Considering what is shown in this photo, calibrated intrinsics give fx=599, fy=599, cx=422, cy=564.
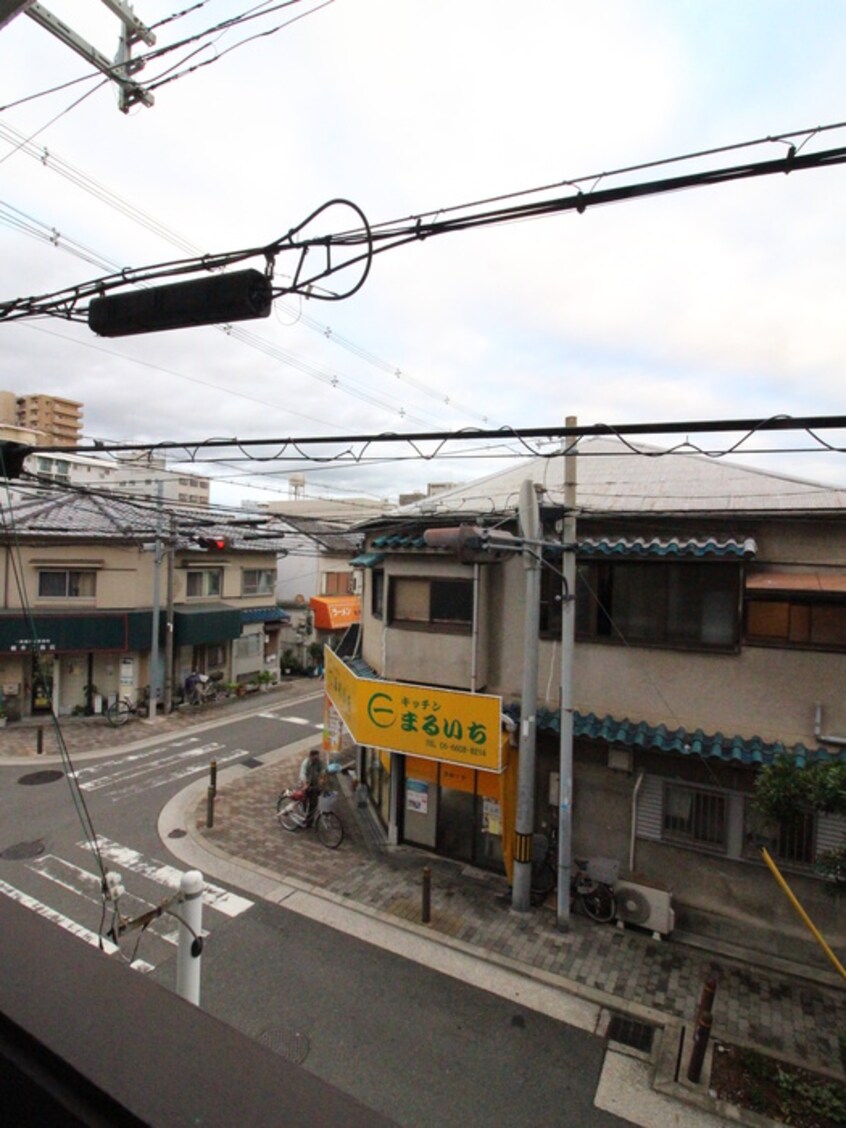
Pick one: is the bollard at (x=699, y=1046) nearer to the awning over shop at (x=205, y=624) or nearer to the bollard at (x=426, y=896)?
the bollard at (x=426, y=896)

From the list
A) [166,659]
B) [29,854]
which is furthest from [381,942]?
[166,659]

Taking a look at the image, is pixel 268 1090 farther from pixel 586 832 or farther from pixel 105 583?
pixel 105 583

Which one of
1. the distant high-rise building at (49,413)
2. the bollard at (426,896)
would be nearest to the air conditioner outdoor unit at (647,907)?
the bollard at (426,896)

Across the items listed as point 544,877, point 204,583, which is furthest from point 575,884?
point 204,583

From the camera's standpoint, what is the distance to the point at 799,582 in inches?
394

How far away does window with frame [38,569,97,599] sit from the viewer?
23.9m

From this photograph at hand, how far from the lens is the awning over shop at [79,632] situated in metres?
22.3

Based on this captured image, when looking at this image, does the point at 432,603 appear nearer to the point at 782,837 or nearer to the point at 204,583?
the point at 782,837

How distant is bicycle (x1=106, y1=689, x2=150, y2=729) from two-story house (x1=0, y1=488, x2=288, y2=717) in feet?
1.44

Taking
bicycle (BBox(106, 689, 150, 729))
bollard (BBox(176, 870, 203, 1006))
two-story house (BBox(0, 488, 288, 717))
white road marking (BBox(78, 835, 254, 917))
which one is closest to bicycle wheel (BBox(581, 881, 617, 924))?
white road marking (BBox(78, 835, 254, 917))

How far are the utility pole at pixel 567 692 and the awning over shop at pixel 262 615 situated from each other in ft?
72.3

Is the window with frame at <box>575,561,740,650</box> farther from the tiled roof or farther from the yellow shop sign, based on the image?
the yellow shop sign

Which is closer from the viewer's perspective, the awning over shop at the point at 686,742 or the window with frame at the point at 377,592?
the awning over shop at the point at 686,742

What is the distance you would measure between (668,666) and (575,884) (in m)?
4.74
